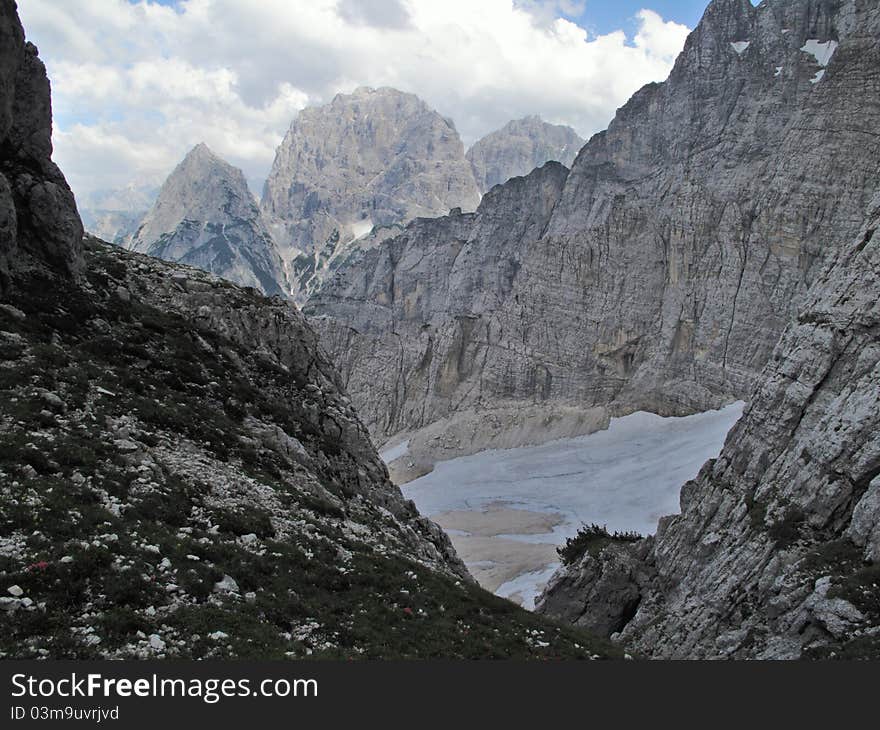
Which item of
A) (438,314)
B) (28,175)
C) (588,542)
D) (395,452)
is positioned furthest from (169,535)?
(438,314)

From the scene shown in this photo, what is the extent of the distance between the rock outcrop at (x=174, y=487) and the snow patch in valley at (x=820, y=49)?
311 ft

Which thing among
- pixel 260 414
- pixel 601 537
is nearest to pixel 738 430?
pixel 601 537

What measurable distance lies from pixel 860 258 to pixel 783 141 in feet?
215

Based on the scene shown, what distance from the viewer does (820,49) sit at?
89438 millimetres

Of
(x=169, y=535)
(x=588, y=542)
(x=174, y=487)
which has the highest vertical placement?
(x=588, y=542)

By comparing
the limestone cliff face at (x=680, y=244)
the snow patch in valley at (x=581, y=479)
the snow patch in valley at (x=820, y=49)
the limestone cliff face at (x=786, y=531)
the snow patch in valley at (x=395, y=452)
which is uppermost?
the snow patch in valley at (x=820, y=49)

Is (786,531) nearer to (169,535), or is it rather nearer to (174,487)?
(174,487)

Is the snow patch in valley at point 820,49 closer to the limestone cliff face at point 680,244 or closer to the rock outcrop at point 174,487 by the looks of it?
the limestone cliff face at point 680,244

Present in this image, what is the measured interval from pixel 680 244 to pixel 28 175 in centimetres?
8458

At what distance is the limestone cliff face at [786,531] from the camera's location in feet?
59.4

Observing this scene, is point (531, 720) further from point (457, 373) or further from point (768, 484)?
point (457, 373)

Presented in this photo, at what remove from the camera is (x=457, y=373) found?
11319cm

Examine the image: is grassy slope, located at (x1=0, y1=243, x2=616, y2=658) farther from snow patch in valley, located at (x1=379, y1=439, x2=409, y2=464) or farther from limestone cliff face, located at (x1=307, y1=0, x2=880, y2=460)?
snow patch in valley, located at (x1=379, y1=439, x2=409, y2=464)

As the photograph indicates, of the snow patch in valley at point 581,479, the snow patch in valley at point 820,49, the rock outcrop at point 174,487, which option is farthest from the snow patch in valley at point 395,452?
the snow patch in valley at point 820,49
